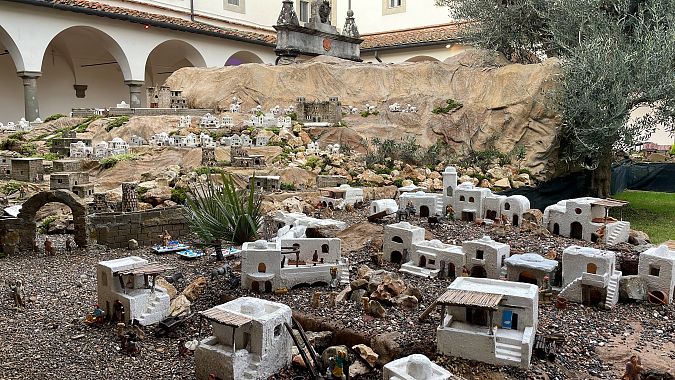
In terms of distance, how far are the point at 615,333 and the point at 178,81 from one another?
1012 inches

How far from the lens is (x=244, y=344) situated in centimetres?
782

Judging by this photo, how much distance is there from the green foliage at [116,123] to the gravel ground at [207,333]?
13.6m

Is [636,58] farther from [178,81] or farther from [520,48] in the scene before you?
[178,81]

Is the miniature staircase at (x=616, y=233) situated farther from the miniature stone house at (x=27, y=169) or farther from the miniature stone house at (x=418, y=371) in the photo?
the miniature stone house at (x=27, y=169)

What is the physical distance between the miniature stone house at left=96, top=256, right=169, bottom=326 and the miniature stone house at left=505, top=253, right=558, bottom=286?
6.34 m

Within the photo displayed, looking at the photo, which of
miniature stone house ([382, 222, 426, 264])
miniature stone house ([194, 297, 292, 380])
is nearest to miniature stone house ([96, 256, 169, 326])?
miniature stone house ([194, 297, 292, 380])

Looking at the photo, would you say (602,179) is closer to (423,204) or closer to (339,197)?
(423,204)

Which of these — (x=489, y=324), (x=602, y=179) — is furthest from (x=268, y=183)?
(x=602, y=179)

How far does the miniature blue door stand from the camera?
8.23 metres

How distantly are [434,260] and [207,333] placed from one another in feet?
15.7

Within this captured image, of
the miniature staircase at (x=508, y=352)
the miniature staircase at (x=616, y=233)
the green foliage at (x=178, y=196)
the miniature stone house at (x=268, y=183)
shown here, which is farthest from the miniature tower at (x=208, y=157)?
the miniature staircase at (x=508, y=352)

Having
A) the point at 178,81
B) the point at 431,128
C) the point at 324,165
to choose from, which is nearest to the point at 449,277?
the point at 324,165

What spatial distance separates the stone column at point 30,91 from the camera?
26828 mm

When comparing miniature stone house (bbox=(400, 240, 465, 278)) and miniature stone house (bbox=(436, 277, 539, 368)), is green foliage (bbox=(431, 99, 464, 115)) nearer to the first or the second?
miniature stone house (bbox=(400, 240, 465, 278))
